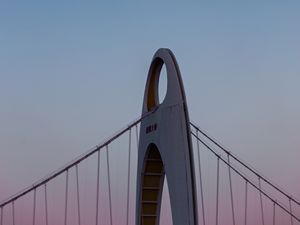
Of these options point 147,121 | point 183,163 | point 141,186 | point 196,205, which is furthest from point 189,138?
point 141,186

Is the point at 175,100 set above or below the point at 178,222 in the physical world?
above

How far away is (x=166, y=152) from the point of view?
31.3 metres

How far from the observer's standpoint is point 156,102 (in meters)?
36.3

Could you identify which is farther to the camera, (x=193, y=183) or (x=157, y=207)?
(x=157, y=207)

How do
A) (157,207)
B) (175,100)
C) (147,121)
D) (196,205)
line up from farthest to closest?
(157,207)
(147,121)
(175,100)
(196,205)

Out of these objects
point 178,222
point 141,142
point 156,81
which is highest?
point 156,81

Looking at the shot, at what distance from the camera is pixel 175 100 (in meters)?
30.3

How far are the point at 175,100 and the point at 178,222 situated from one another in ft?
17.4

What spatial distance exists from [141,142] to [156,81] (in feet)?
11.0

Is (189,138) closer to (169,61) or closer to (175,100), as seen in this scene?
(175,100)

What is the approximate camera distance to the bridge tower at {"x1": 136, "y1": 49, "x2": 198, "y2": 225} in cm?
2845

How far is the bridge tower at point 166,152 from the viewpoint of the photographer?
1120 inches

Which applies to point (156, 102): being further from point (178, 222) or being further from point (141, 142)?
point (178, 222)

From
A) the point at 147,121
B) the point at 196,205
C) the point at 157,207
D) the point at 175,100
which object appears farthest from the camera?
the point at 157,207
